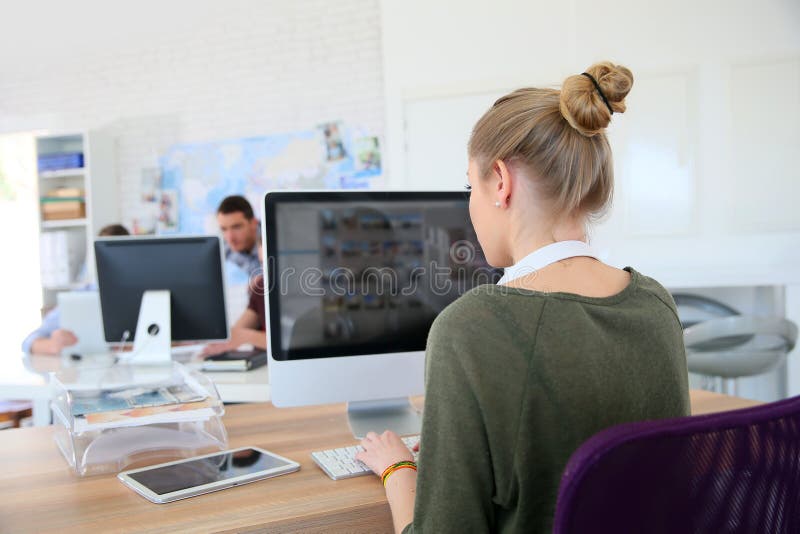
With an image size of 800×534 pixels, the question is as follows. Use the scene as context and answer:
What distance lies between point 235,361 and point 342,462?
1316 mm

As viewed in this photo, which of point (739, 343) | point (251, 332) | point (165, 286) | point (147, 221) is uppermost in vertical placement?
point (147, 221)

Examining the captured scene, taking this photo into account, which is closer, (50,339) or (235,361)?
(235,361)

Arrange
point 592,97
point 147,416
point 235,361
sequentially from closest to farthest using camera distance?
1. point 592,97
2. point 147,416
3. point 235,361

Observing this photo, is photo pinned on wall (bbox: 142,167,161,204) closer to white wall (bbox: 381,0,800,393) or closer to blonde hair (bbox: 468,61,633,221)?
white wall (bbox: 381,0,800,393)

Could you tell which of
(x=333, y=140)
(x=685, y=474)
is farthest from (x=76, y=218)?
(x=685, y=474)

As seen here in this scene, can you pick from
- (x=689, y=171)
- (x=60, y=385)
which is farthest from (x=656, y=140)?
(x=60, y=385)

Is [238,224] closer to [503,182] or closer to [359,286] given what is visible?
[359,286]

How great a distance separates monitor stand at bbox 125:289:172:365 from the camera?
87.8 inches

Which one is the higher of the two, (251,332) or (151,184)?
(151,184)

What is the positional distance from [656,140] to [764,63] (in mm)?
638

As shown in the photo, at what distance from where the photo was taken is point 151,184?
17.4ft

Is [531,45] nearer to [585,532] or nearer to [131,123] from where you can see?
[131,123]

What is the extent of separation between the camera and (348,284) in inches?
58.4

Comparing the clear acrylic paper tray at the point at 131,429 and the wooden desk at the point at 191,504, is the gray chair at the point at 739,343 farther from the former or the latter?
the clear acrylic paper tray at the point at 131,429
